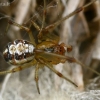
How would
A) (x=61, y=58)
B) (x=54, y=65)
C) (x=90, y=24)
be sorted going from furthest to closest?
(x=90, y=24) < (x=54, y=65) < (x=61, y=58)

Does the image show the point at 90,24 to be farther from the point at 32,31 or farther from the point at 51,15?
the point at 32,31

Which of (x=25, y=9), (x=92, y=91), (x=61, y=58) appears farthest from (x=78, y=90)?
(x=25, y=9)

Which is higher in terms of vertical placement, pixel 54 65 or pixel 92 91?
pixel 54 65

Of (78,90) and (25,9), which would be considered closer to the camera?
(78,90)

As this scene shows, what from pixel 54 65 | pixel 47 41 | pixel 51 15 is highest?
pixel 51 15

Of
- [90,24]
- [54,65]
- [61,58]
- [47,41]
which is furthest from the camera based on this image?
[90,24]
